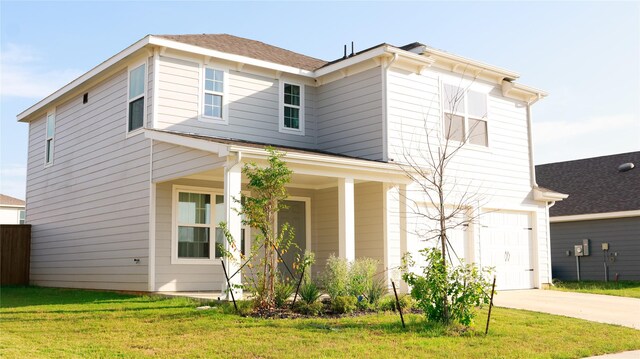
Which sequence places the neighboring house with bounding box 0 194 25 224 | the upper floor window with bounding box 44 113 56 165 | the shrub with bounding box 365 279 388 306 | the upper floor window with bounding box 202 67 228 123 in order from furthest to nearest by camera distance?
1. the neighboring house with bounding box 0 194 25 224
2. the upper floor window with bounding box 44 113 56 165
3. the upper floor window with bounding box 202 67 228 123
4. the shrub with bounding box 365 279 388 306

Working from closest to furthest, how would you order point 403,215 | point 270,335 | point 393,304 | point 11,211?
point 270,335 → point 393,304 → point 403,215 → point 11,211

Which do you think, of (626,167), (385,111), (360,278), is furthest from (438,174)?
(626,167)

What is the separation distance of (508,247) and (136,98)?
1026cm

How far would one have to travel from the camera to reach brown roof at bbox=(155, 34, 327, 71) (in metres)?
15.4

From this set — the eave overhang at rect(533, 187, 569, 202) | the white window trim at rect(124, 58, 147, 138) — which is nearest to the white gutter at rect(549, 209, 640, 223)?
the eave overhang at rect(533, 187, 569, 202)

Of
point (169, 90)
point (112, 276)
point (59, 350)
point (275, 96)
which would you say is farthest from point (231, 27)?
point (59, 350)

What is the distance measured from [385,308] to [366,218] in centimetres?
420

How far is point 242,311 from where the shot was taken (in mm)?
10430

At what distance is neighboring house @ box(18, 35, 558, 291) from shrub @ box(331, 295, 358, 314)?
2.09 meters

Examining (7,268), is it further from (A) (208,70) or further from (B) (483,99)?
(B) (483,99)

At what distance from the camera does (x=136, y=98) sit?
1510 centimetres

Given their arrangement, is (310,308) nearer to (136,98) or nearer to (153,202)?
(153,202)

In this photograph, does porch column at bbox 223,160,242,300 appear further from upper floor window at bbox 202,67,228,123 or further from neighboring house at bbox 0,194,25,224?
neighboring house at bbox 0,194,25,224

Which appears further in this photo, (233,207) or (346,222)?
(346,222)
